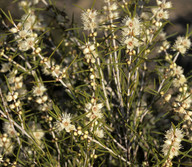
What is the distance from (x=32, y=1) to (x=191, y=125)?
49cm

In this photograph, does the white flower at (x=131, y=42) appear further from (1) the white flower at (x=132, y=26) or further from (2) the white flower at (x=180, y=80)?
(2) the white flower at (x=180, y=80)

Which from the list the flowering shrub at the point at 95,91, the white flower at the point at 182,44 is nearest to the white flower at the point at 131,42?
the flowering shrub at the point at 95,91

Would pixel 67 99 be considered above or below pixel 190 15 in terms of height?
below

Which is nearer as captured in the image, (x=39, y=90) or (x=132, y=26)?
(x=132, y=26)

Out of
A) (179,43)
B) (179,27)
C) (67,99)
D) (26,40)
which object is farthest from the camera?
(179,27)

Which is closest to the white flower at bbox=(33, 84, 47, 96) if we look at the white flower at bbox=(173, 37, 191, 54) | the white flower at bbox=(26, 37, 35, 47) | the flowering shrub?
the flowering shrub

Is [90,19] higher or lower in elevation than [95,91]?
higher

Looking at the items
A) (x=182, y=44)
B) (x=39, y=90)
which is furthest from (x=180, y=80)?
(x=39, y=90)

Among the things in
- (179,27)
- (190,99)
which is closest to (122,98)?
(190,99)

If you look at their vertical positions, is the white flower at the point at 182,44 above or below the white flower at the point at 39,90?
above

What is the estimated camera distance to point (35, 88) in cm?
55

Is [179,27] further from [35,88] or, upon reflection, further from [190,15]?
[35,88]

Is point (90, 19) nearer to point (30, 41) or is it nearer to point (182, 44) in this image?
point (30, 41)

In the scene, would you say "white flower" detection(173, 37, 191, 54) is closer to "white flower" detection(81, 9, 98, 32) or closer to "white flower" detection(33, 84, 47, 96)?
"white flower" detection(81, 9, 98, 32)
